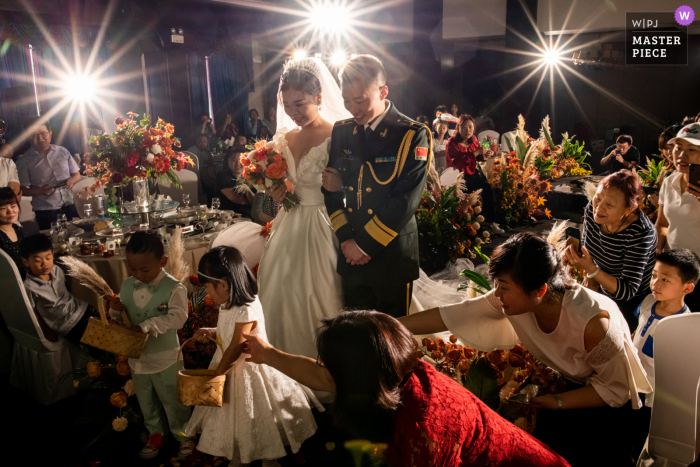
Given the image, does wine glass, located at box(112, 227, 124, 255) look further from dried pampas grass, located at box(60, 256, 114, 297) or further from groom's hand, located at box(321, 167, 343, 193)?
groom's hand, located at box(321, 167, 343, 193)

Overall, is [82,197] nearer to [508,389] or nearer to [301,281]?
[301,281]

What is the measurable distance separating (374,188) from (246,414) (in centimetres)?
110

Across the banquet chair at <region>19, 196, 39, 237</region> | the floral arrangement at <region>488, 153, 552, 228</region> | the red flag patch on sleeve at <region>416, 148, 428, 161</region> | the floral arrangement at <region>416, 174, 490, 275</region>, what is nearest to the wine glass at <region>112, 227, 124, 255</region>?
the red flag patch on sleeve at <region>416, 148, 428, 161</region>

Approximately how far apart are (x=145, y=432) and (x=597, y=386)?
1.98 meters

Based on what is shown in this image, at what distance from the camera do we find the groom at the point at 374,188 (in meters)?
2.19

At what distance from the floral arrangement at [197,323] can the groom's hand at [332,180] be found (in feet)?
2.70

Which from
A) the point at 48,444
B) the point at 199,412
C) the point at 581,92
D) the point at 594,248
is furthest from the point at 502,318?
the point at 581,92

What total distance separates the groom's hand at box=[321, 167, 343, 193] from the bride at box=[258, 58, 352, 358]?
124mm

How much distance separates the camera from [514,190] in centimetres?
607

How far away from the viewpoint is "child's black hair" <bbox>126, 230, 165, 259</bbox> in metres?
2.13

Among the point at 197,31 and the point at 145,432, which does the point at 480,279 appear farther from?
the point at 197,31

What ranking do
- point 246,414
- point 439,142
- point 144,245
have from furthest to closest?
point 439,142
point 144,245
point 246,414

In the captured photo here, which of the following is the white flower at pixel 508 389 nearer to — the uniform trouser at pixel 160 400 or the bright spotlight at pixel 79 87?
the uniform trouser at pixel 160 400

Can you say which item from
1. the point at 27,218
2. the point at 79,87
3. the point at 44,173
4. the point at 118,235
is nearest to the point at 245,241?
the point at 118,235
